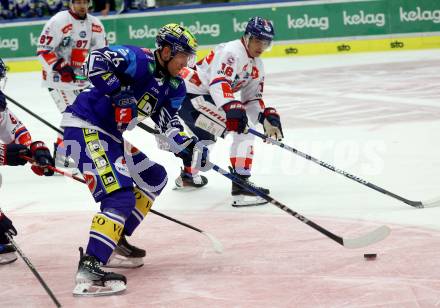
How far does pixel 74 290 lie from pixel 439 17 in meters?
12.2

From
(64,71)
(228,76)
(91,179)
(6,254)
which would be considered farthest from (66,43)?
(91,179)

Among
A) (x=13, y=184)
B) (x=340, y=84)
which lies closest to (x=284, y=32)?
(x=340, y=84)

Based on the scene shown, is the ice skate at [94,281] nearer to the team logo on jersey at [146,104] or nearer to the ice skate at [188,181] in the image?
the team logo on jersey at [146,104]

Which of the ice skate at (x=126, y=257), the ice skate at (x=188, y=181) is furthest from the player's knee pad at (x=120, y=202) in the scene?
the ice skate at (x=188, y=181)

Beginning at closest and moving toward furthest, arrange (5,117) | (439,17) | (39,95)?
(5,117)
(39,95)
(439,17)

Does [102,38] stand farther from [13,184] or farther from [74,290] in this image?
[74,290]

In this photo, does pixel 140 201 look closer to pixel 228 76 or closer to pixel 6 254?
pixel 6 254

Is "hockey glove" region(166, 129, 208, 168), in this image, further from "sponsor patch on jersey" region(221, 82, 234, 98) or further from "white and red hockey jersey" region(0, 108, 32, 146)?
"sponsor patch on jersey" region(221, 82, 234, 98)

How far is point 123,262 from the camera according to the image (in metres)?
4.91

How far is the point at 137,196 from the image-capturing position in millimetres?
4805

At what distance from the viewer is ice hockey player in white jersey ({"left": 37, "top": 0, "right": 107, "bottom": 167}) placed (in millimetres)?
8062

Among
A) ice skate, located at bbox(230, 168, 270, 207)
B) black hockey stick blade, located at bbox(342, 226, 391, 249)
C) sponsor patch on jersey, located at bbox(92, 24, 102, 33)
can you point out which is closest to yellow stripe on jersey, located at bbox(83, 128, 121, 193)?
black hockey stick blade, located at bbox(342, 226, 391, 249)

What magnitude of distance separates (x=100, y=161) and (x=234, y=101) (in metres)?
1.97

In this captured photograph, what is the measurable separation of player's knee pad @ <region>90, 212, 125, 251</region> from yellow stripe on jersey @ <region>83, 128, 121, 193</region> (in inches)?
5.6
